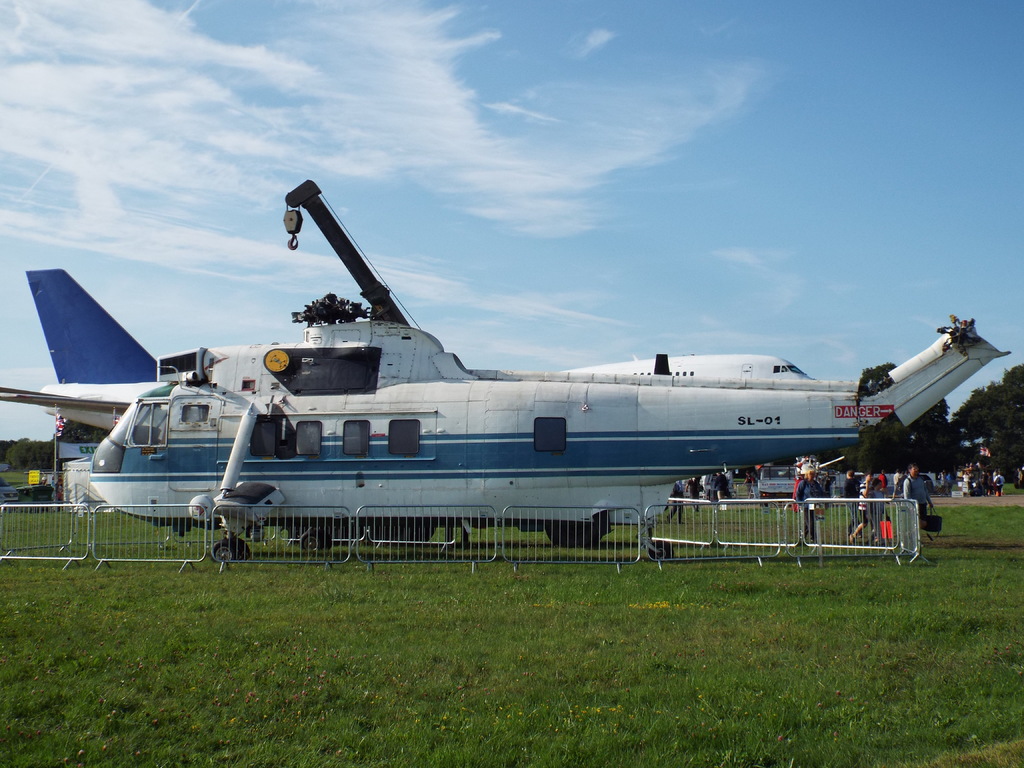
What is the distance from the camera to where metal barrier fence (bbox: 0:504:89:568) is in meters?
15.7

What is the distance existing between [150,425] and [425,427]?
5.73 m

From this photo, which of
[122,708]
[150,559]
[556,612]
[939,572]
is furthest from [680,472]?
[122,708]

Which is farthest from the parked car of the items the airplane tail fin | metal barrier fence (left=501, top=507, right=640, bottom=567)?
the airplane tail fin

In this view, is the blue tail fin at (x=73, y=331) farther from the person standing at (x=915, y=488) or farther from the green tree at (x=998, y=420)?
the green tree at (x=998, y=420)

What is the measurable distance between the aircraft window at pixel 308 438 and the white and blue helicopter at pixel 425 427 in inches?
0.9

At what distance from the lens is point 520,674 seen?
741cm

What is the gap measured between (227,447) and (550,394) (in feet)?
21.0

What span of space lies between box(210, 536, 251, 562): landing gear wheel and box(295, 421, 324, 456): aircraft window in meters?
2.00

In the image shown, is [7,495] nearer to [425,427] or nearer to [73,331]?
[73,331]

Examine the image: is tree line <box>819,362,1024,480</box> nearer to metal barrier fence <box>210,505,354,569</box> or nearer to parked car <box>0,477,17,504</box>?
parked car <box>0,477,17,504</box>

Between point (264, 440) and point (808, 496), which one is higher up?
point (264, 440)

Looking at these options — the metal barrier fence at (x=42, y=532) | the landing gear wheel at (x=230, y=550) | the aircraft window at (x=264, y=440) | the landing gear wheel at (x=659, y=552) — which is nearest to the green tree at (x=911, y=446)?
the landing gear wheel at (x=659, y=552)

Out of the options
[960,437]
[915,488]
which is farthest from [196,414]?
[960,437]

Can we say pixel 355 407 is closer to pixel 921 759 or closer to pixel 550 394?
pixel 550 394
